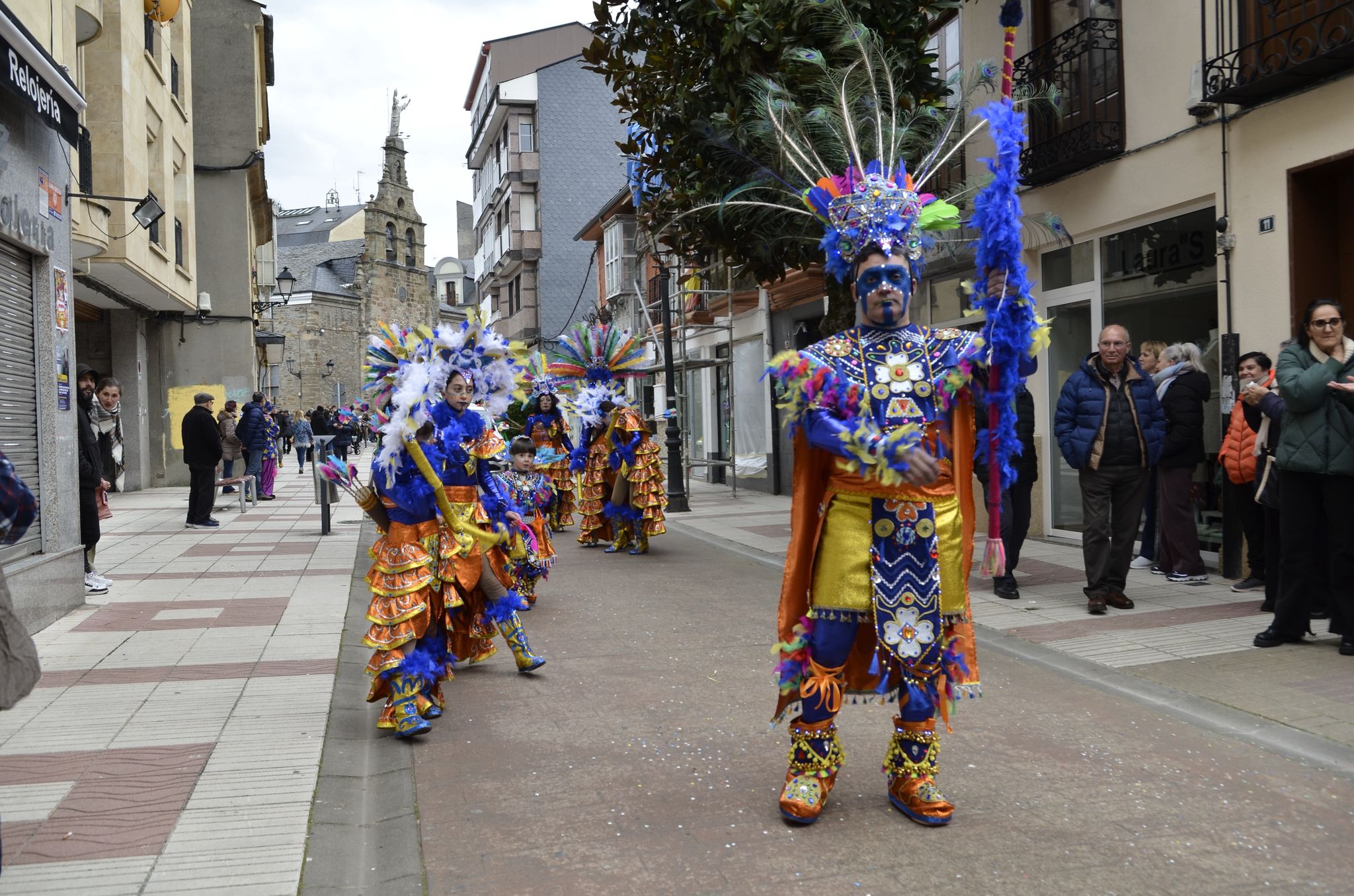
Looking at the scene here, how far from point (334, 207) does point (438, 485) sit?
83927mm

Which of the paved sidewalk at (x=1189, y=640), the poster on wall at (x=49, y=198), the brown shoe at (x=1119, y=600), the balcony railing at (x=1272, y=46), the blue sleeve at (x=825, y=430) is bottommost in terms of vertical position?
the paved sidewalk at (x=1189, y=640)

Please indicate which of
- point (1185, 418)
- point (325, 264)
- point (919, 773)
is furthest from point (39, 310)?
point (325, 264)

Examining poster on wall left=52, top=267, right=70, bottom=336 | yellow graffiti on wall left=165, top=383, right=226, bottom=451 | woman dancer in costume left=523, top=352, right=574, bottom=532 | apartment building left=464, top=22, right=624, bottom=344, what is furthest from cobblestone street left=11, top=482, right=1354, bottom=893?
apartment building left=464, top=22, right=624, bottom=344

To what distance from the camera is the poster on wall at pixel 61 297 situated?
830 cm

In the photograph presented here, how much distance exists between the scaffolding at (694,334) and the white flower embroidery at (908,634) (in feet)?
44.6

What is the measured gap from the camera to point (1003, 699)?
18.4 ft

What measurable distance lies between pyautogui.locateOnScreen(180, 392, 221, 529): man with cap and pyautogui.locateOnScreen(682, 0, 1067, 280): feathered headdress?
873 cm

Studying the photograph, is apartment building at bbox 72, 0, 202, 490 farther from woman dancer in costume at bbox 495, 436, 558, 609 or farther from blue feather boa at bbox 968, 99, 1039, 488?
blue feather boa at bbox 968, 99, 1039, 488

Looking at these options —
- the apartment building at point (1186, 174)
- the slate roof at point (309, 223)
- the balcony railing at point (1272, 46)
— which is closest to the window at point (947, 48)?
the apartment building at point (1186, 174)

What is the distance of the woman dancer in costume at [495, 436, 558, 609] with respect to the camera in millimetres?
8273

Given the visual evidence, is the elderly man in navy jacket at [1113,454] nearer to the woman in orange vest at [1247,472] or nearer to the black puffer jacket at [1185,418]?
the woman in orange vest at [1247,472]

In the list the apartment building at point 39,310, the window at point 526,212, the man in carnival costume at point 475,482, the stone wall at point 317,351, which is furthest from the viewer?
the stone wall at point 317,351

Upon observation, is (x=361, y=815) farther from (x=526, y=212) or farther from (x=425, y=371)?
(x=526, y=212)

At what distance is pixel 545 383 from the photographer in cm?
A: 1205
